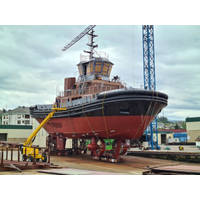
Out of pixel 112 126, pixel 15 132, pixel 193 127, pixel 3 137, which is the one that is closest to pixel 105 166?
pixel 112 126

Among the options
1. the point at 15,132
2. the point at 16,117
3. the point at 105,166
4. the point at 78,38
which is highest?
the point at 78,38

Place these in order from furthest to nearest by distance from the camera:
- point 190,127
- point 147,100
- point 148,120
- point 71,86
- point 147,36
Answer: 1. point 190,127
2. point 147,36
3. point 71,86
4. point 148,120
5. point 147,100

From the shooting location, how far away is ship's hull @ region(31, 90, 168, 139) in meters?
14.6

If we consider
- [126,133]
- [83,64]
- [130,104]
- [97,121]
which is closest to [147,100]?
[130,104]

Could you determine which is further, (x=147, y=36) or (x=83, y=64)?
(x=147, y=36)

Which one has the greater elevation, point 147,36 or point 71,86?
point 147,36

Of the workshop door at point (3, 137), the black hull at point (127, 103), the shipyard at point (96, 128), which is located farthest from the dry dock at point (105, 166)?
the workshop door at point (3, 137)

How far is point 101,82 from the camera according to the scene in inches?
759

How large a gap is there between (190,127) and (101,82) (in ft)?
95.2

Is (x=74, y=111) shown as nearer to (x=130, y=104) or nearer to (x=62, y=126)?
(x=62, y=126)

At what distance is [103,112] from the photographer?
15117mm

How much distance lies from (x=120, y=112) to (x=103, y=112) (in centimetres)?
119

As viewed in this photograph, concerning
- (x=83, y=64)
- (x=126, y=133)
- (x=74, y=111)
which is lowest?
(x=126, y=133)

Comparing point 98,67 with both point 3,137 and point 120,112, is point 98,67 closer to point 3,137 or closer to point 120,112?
point 120,112
